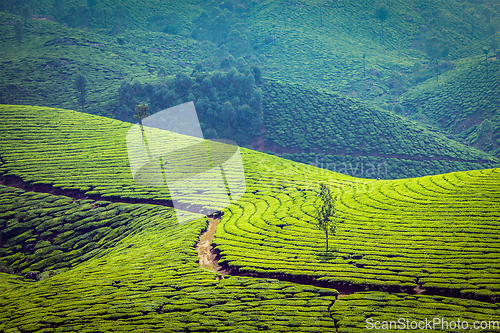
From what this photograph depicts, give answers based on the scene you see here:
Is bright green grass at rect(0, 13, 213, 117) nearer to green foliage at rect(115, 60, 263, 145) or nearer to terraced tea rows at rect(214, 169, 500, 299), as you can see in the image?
green foliage at rect(115, 60, 263, 145)

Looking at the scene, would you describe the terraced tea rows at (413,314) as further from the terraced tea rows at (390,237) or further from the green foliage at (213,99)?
the green foliage at (213,99)

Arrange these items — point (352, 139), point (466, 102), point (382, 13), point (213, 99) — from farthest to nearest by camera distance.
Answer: point (382, 13), point (466, 102), point (213, 99), point (352, 139)

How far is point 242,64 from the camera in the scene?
109 metres

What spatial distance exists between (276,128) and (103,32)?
76.6 meters

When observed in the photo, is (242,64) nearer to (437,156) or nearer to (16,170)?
(437,156)

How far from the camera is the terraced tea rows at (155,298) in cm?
2159

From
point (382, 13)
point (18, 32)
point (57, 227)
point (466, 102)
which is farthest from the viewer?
point (382, 13)

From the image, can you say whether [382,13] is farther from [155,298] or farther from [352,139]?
[155,298]

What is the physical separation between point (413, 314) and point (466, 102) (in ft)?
299

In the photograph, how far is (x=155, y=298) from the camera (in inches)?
973

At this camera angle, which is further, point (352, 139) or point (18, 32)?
point (18, 32)

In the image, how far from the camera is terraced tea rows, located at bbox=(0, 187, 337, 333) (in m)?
21.6

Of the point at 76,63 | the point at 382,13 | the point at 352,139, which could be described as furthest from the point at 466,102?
the point at 76,63

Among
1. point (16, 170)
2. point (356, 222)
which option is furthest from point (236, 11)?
point (356, 222)
